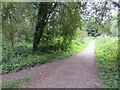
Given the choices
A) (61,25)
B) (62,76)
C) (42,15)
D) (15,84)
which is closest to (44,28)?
(42,15)

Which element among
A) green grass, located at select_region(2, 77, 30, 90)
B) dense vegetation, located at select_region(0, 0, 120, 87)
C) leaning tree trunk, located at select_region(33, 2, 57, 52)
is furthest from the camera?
leaning tree trunk, located at select_region(33, 2, 57, 52)

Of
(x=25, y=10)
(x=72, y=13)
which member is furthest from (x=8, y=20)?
(x=72, y=13)

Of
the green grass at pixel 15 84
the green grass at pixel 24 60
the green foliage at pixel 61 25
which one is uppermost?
the green foliage at pixel 61 25

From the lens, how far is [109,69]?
41.9 ft

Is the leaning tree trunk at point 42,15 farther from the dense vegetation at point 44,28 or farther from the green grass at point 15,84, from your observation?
the green grass at point 15,84

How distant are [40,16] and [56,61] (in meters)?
3.83

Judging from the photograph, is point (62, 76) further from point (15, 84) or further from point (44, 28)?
point (44, 28)

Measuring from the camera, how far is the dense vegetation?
14214 millimetres

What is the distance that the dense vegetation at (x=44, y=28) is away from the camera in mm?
14214

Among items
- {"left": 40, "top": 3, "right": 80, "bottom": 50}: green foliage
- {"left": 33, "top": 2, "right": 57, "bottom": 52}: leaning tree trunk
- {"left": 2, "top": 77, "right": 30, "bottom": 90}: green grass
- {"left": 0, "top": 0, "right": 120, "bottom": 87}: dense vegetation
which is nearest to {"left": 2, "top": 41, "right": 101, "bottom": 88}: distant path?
{"left": 2, "top": 77, "right": 30, "bottom": 90}: green grass

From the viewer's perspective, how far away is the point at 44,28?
17812mm

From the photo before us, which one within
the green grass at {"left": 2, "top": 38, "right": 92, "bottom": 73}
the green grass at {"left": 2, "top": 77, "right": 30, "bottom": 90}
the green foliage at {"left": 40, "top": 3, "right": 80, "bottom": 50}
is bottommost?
the green grass at {"left": 2, "top": 38, "right": 92, "bottom": 73}

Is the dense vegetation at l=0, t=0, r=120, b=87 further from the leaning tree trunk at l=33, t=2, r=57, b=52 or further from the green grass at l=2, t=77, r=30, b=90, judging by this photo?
the green grass at l=2, t=77, r=30, b=90

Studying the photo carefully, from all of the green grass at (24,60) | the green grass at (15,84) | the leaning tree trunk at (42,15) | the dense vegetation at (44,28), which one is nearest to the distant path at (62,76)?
the green grass at (15,84)
